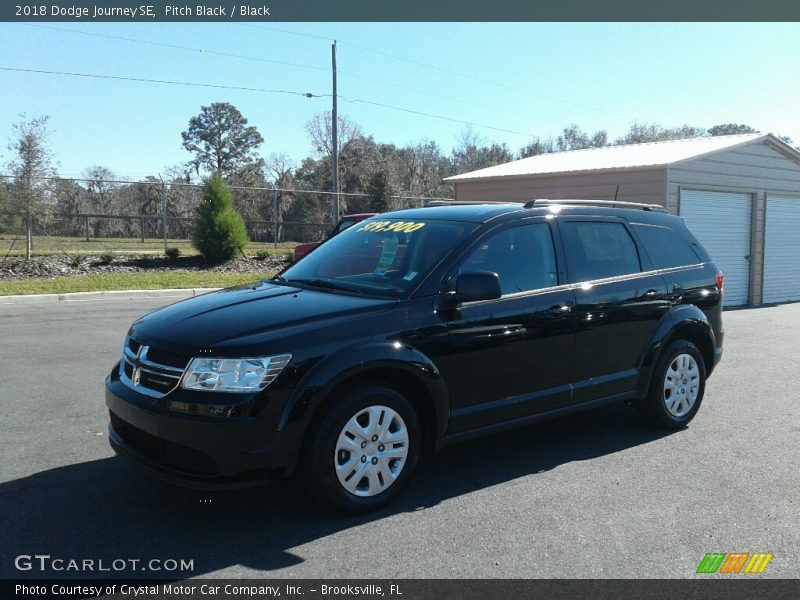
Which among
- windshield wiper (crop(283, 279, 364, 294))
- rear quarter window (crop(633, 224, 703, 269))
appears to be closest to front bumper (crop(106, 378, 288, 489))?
windshield wiper (crop(283, 279, 364, 294))

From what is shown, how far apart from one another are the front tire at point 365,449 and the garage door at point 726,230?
1215cm

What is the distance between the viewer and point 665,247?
19.4ft

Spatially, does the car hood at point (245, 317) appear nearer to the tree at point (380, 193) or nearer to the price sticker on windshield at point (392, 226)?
the price sticker on windshield at point (392, 226)

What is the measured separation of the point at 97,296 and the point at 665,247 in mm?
11763

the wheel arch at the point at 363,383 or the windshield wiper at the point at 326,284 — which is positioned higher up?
the windshield wiper at the point at 326,284

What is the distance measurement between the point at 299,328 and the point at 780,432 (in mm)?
4357

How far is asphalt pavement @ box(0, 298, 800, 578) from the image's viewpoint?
3434 mm

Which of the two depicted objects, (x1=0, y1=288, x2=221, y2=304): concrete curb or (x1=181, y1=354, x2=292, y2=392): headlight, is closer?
(x1=181, y1=354, x2=292, y2=392): headlight

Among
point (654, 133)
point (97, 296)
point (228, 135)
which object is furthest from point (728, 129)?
point (97, 296)

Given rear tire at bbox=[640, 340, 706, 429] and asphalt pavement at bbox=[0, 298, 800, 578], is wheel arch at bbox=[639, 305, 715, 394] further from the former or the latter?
asphalt pavement at bbox=[0, 298, 800, 578]

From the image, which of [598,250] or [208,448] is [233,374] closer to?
[208,448]

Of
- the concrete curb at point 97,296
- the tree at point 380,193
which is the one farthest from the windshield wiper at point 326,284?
the tree at point 380,193

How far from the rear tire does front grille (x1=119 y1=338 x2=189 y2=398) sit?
3.77m

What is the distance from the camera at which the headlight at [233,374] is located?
3580 mm
